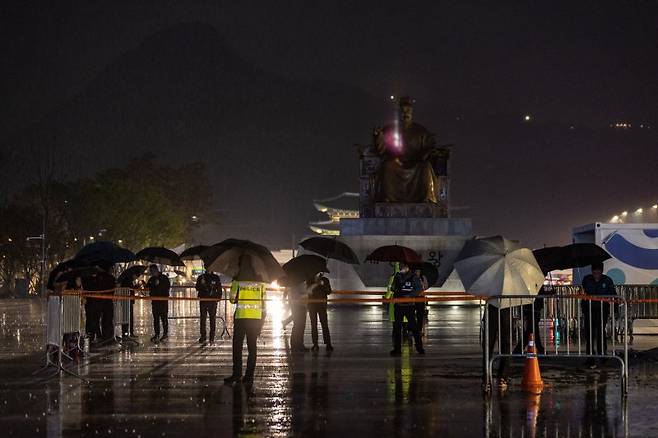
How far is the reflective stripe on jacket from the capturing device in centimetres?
1490

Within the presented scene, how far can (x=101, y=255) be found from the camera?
22.3m

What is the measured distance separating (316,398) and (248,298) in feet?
7.19

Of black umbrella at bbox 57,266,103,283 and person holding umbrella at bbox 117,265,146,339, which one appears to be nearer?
black umbrella at bbox 57,266,103,283

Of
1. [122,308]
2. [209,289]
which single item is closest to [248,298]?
[122,308]

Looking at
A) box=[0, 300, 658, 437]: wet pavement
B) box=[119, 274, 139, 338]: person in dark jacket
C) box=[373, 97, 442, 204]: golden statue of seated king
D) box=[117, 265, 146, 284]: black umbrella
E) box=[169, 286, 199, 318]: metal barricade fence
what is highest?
box=[373, 97, 442, 204]: golden statue of seated king

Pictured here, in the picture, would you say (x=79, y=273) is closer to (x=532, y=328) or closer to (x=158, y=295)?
(x=158, y=295)

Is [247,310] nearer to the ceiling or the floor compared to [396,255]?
nearer to the floor

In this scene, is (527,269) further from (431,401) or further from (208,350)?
(208,350)

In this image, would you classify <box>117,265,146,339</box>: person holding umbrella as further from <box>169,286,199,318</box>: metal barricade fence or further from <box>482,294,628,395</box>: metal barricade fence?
<box>169,286,199,318</box>: metal barricade fence

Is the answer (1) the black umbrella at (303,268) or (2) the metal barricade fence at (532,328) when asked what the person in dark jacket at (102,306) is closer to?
(1) the black umbrella at (303,268)

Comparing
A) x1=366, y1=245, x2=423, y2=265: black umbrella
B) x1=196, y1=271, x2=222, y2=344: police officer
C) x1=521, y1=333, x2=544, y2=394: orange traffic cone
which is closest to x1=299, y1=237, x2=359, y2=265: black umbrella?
x1=366, y1=245, x2=423, y2=265: black umbrella

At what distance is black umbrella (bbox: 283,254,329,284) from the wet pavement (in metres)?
1.44

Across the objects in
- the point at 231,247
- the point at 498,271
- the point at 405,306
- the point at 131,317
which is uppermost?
the point at 231,247

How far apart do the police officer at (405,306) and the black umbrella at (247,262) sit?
4822mm
